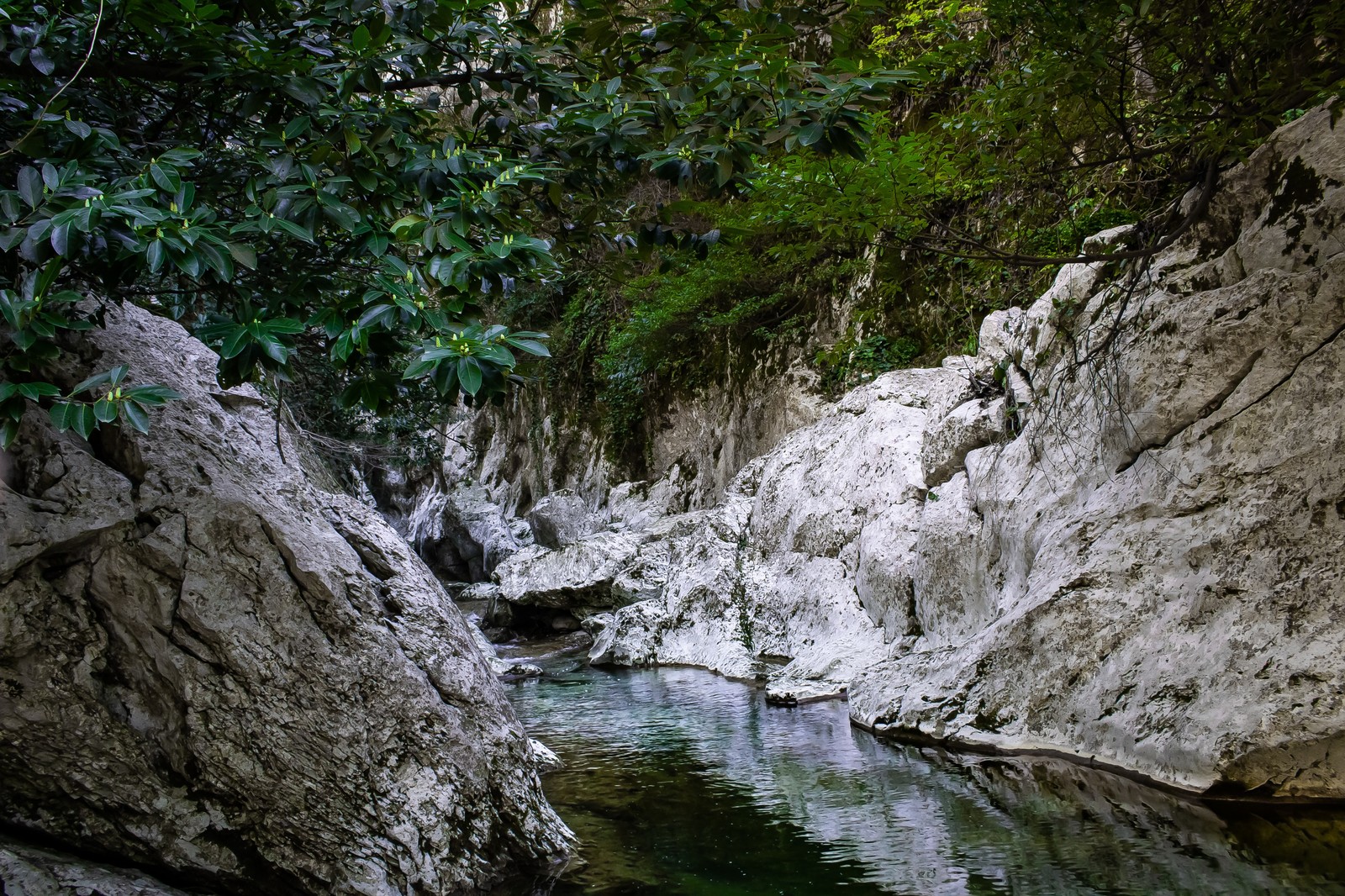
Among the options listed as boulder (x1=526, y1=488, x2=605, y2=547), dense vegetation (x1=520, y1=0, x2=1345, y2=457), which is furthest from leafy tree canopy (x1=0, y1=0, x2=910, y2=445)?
boulder (x1=526, y1=488, x2=605, y2=547)

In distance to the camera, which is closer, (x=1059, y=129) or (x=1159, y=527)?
(x=1159, y=527)

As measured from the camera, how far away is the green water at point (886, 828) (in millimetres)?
3773

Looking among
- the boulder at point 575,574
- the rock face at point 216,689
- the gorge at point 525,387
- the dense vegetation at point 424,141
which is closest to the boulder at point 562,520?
the boulder at point 575,574

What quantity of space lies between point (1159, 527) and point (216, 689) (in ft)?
16.7

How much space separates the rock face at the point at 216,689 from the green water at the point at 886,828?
698 mm

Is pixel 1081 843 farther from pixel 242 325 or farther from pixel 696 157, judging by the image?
pixel 242 325

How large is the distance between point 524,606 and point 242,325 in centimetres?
1330

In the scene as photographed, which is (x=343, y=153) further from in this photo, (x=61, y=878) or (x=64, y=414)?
(x=61, y=878)

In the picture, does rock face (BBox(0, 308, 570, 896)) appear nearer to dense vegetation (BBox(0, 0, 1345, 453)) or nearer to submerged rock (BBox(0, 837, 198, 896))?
submerged rock (BBox(0, 837, 198, 896))

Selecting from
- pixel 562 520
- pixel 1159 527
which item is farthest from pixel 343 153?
pixel 562 520

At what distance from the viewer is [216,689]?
366 cm

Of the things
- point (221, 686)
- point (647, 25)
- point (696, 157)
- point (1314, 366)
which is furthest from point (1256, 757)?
point (221, 686)

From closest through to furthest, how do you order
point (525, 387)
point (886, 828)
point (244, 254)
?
point (244, 254)
point (525, 387)
point (886, 828)

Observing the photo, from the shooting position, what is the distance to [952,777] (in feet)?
18.0
